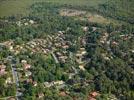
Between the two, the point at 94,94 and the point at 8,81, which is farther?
the point at 8,81

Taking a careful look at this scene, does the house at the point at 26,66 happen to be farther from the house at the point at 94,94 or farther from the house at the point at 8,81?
the house at the point at 94,94

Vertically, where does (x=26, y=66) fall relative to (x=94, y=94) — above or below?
above

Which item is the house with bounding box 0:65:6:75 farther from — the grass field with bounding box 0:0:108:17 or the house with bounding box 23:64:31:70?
the grass field with bounding box 0:0:108:17

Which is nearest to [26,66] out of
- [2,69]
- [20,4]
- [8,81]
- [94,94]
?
[2,69]

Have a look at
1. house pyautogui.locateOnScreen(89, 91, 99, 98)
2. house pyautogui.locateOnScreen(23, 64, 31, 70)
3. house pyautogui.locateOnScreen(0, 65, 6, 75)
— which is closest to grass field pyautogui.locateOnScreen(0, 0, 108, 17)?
house pyautogui.locateOnScreen(0, 65, 6, 75)

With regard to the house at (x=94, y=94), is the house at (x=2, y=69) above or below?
above


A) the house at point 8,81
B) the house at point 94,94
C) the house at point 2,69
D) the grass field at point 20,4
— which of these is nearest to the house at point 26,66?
the house at point 2,69

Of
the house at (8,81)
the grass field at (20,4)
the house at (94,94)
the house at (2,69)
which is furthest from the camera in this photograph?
the grass field at (20,4)

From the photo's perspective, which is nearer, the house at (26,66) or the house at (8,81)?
the house at (8,81)

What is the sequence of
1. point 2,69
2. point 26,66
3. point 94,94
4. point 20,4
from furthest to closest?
point 20,4, point 26,66, point 2,69, point 94,94

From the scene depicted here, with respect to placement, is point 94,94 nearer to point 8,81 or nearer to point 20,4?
point 8,81

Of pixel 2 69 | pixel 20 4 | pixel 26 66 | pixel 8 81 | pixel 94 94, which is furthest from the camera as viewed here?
pixel 20 4

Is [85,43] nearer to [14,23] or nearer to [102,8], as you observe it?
[14,23]
